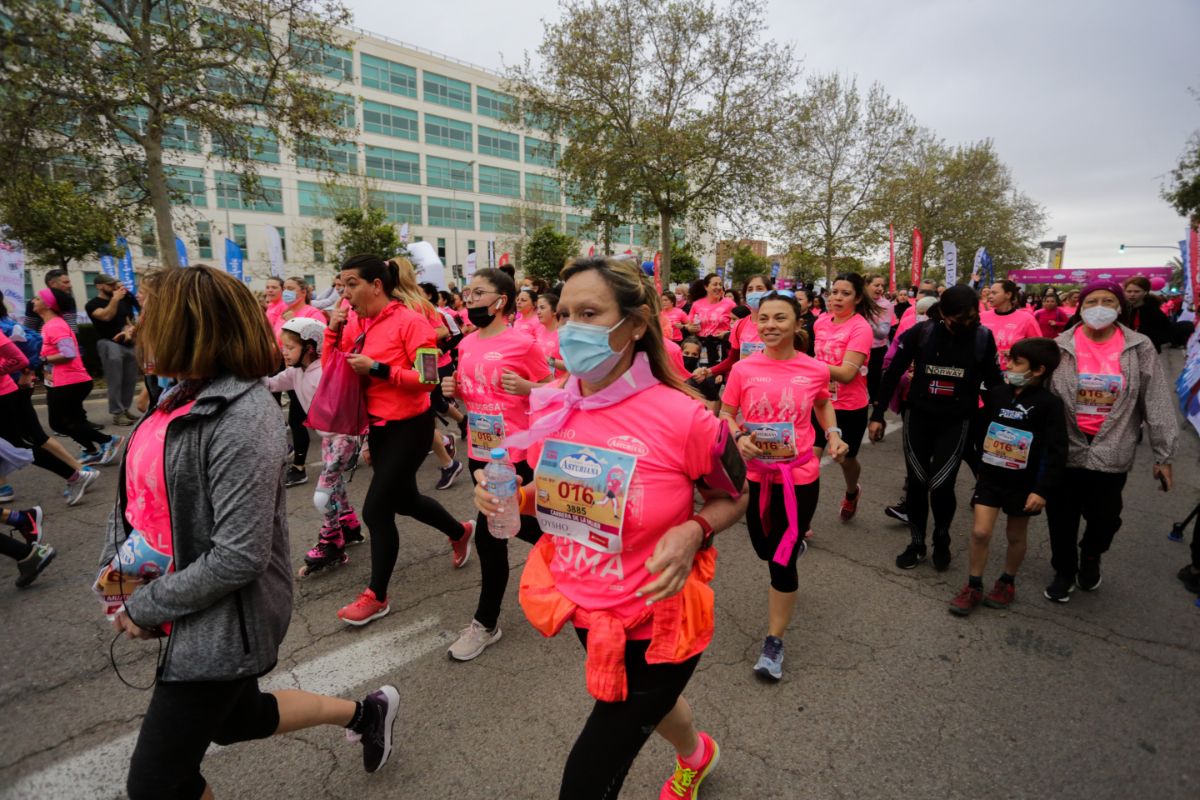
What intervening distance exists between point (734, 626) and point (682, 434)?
2331 mm

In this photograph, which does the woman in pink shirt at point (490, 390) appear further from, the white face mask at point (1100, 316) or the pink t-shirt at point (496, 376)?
the white face mask at point (1100, 316)

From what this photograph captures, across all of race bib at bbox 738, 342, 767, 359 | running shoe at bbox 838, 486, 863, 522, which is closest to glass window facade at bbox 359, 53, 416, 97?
race bib at bbox 738, 342, 767, 359

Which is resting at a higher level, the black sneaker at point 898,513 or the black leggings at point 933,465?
the black leggings at point 933,465

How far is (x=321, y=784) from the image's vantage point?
7.64 feet

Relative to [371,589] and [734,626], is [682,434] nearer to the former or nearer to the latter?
[734,626]

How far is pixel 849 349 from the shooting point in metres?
4.43

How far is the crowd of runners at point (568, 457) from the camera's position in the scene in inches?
62.7

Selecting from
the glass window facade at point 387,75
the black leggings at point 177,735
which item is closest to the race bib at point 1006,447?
the black leggings at point 177,735

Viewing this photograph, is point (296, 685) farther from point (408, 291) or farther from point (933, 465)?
→ point (933, 465)

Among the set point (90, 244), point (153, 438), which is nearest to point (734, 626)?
point (153, 438)

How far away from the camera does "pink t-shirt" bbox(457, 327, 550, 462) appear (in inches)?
131

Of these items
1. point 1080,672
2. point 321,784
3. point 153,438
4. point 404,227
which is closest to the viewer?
point 153,438

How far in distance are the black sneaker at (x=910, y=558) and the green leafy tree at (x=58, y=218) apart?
1575 cm

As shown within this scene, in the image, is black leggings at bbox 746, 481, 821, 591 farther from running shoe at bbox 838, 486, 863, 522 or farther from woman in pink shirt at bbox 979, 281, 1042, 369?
woman in pink shirt at bbox 979, 281, 1042, 369
